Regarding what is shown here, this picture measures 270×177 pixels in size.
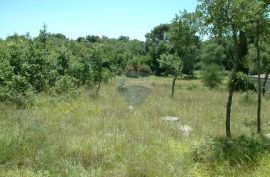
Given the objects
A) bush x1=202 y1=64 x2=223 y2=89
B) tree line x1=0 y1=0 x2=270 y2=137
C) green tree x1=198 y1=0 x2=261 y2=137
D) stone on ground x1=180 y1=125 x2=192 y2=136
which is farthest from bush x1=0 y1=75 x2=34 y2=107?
bush x1=202 y1=64 x2=223 y2=89

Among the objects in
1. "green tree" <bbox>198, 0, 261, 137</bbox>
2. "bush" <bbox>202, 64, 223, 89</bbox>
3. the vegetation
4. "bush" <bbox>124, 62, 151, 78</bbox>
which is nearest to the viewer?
the vegetation

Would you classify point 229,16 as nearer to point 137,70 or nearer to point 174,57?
point 174,57

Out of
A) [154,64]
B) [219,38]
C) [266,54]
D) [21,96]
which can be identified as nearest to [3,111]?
[21,96]

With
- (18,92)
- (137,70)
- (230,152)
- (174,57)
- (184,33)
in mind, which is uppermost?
(184,33)

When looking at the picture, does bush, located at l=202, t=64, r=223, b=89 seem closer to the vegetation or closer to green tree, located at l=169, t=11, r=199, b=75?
green tree, located at l=169, t=11, r=199, b=75

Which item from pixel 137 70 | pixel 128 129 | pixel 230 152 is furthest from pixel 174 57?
pixel 137 70

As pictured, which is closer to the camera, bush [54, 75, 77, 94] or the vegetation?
the vegetation

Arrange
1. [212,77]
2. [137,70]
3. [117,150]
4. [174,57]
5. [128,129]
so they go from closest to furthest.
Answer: [117,150] → [128,129] → [174,57] → [212,77] → [137,70]

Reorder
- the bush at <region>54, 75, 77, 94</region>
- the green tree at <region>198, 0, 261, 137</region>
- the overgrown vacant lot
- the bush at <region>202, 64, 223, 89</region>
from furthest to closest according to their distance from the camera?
1. the bush at <region>202, 64, 223, 89</region>
2. the bush at <region>54, 75, 77, 94</region>
3. the green tree at <region>198, 0, 261, 137</region>
4. the overgrown vacant lot

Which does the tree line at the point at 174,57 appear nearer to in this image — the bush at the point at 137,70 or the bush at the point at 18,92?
the bush at the point at 18,92

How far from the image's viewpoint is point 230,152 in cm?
760

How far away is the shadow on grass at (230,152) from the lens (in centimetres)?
726

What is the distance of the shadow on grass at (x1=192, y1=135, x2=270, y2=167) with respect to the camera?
7.26 m

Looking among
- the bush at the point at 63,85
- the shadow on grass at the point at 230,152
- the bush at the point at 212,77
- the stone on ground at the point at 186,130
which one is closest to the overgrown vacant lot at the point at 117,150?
the shadow on grass at the point at 230,152
